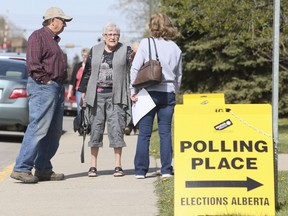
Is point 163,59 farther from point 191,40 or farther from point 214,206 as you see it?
point 191,40

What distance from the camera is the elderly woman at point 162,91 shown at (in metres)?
10.3

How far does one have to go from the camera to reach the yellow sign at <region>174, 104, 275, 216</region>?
288 inches

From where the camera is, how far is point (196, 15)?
2317 cm

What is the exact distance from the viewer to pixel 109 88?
10.6m

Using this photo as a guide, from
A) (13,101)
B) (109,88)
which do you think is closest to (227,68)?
(13,101)

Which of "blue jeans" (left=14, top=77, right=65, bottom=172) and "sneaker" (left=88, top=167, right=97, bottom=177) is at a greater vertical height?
"blue jeans" (left=14, top=77, right=65, bottom=172)

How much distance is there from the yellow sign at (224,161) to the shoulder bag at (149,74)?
2.60m

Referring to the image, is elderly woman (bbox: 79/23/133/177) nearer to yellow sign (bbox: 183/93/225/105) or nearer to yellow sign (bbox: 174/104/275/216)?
yellow sign (bbox: 183/93/225/105)

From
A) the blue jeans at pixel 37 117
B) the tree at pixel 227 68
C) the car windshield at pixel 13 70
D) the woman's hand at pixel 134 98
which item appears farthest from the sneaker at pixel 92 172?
the tree at pixel 227 68

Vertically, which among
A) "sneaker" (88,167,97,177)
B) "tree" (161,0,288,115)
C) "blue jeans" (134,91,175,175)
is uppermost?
"tree" (161,0,288,115)

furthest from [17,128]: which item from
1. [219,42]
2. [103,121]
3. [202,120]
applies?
[219,42]

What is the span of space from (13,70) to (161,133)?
24.3ft

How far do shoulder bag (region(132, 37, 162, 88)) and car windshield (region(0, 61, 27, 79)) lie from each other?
7.09m

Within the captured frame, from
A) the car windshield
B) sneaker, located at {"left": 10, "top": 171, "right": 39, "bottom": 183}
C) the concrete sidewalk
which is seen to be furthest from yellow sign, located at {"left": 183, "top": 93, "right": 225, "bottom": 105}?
the car windshield
